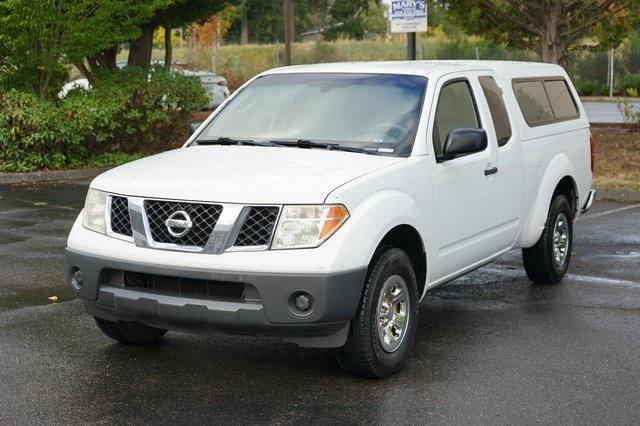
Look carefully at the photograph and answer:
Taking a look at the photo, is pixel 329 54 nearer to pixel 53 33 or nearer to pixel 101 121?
pixel 101 121

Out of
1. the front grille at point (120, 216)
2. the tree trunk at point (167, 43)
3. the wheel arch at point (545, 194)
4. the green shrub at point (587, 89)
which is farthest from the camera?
the green shrub at point (587, 89)

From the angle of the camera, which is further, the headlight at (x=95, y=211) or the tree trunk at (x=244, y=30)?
the tree trunk at (x=244, y=30)

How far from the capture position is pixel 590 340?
272 inches

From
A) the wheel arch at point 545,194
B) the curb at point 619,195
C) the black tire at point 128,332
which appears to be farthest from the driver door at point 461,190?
the curb at point 619,195

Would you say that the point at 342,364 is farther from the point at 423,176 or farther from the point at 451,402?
the point at 423,176

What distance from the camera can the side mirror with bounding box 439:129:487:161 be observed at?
6562 mm

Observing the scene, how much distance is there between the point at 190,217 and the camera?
222 inches

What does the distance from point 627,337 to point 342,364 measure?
7.08 feet

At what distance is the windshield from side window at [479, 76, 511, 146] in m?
0.87

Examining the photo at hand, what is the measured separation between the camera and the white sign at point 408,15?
17016 millimetres

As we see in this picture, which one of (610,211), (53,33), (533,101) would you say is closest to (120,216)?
(533,101)

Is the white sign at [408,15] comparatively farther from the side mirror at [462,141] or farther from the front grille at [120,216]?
the front grille at [120,216]

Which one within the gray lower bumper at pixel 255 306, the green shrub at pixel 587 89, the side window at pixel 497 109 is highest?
the side window at pixel 497 109

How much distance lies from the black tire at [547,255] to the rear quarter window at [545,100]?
70cm
